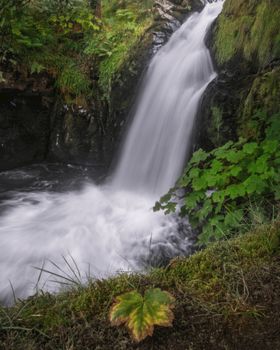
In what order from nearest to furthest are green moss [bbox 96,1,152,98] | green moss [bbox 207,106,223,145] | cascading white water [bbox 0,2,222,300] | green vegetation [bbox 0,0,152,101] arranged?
cascading white water [bbox 0,2,222,300] < green moss [bbox 207,106,223,145] < green vegetation [bbox 0,0,152,101] < green moss [bbox 96,1,152,98]

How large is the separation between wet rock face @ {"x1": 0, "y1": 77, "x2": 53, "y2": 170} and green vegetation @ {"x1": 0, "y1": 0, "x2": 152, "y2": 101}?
42 centimetres

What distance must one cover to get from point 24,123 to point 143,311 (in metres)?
6.57

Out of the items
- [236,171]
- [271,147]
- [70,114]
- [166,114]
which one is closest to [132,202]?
[166,114]

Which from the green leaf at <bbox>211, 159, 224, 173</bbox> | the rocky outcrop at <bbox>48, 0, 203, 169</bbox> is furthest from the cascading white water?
the green leaf at <bbox>211, 159, 224, 173</bbox>

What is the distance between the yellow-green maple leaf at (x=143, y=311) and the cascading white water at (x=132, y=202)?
240 centimetres

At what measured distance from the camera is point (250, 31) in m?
4.68

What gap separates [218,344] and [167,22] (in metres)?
7.04

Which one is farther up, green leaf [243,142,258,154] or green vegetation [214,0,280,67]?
green vegetation [214,0,280,67]

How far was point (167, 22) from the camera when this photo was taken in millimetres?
7270

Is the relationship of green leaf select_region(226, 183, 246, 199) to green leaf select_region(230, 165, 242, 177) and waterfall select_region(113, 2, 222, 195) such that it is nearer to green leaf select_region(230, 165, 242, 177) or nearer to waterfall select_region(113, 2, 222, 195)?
green leaf select_region(230, 165, 242, 177)

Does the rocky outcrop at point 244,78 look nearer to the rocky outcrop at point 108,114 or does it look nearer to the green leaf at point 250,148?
the green leaf at point 250,148

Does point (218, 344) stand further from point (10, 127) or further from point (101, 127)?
point (10, 127)

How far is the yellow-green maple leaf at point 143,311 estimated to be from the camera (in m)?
1.31

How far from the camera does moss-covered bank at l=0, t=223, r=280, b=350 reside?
131cm
